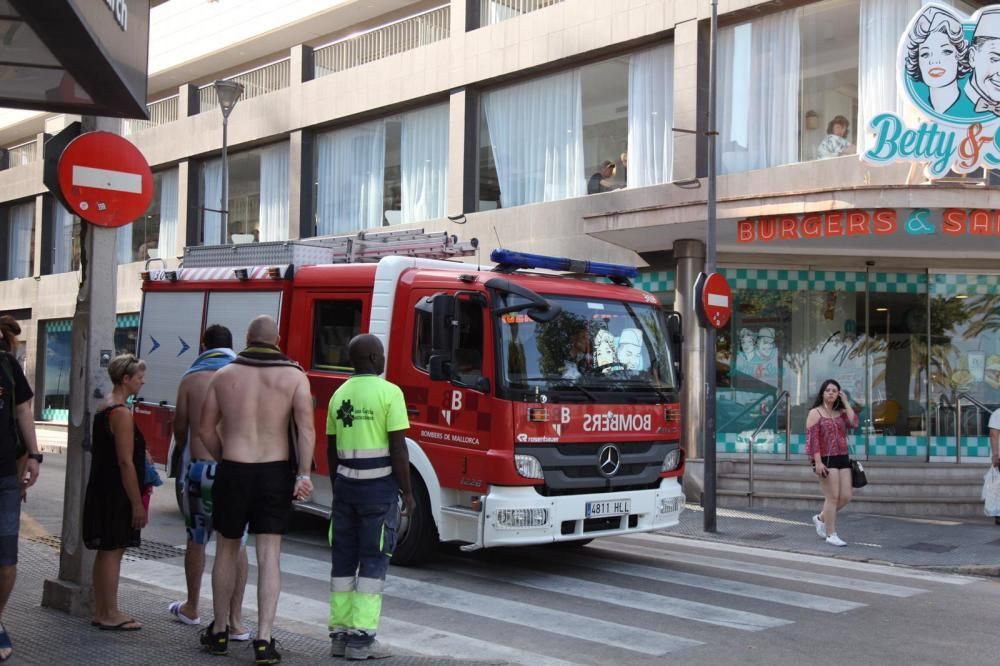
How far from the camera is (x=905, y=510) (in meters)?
14.6

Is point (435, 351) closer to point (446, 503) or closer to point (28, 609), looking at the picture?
point (446, 503)

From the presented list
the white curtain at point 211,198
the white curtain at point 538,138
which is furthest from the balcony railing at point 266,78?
the white curtain at point 538,138

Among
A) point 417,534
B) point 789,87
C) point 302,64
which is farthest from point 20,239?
point 417,534

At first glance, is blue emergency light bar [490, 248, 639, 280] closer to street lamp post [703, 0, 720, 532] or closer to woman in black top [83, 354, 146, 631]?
street lamp post [703, 0, 720, 532]

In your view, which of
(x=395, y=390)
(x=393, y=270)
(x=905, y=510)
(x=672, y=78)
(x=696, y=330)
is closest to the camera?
(x=395, y=390)

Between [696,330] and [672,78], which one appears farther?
[672,78]

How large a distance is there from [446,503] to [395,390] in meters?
3.02

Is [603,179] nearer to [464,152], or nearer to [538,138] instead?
[538,138]

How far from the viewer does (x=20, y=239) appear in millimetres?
36719

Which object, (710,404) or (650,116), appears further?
(650,116)

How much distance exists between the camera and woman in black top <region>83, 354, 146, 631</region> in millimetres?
6402

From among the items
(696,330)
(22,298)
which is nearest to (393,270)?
(696,330)

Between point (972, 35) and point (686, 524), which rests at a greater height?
point (972, 35)

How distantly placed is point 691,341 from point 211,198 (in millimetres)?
16199
